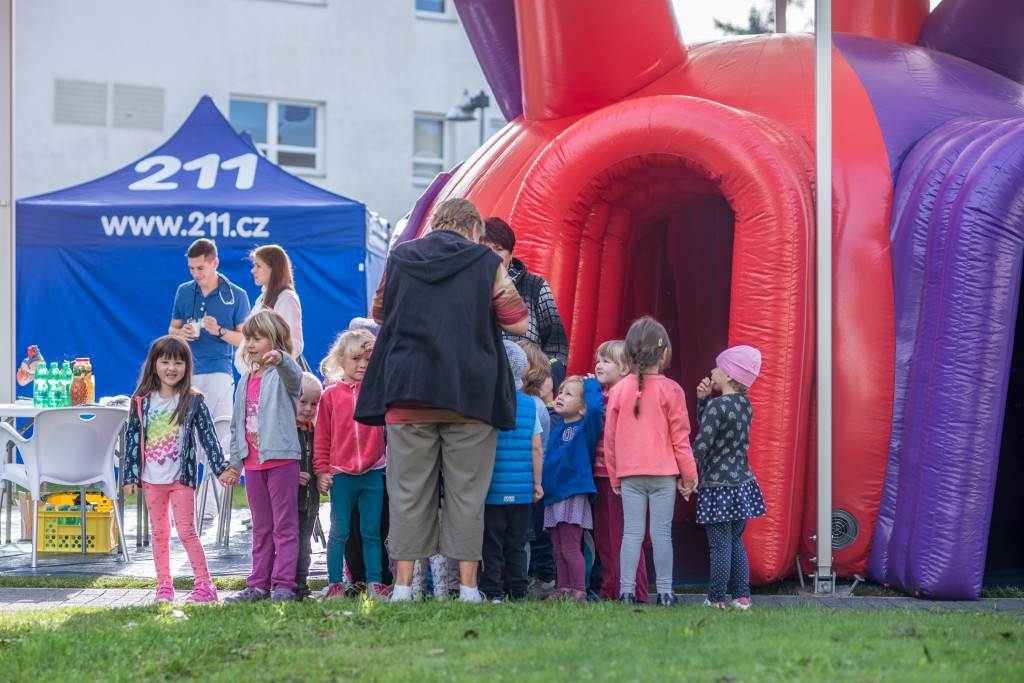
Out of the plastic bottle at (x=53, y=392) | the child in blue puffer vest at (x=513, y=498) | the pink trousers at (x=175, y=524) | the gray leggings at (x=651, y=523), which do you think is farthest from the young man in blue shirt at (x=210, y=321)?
the gray leggings at (x=651, y=523)

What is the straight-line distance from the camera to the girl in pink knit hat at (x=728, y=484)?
4930 millimetres

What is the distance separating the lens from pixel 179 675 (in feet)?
12.0

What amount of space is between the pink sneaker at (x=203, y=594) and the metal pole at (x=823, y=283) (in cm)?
291

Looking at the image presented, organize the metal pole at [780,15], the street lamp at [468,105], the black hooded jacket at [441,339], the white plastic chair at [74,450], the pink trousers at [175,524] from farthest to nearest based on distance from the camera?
1. the street lamp at [468,105]
2. the metal pole at [780,15]
3. the white plastic chair at [74,450]
4. the pink trousers at [175,524]
5. the black hooded jacket at [441,339]

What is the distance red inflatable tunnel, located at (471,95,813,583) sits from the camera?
18.0 ft

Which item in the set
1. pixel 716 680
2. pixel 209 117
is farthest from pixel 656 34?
pixel 209 117

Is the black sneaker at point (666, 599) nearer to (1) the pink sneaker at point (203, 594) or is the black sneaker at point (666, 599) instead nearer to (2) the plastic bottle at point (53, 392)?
(1) the pink sneaker at point (203, 594)

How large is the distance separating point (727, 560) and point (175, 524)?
260cm

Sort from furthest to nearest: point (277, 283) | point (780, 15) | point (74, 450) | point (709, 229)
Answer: point (709, 229), point (780, 15), point (74, 450), point (277, 283)

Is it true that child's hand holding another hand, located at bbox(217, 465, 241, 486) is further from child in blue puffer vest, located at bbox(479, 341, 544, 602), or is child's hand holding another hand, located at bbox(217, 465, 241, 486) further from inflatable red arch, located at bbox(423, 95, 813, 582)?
inflatable red arch, located at bbox(423, 95, 813, 582)

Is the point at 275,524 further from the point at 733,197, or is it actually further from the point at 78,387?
the point at 733,197

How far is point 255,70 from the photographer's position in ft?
62.1

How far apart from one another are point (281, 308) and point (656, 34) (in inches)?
108

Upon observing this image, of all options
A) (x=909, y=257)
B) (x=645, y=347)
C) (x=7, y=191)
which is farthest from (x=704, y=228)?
(x=7, y=191)
